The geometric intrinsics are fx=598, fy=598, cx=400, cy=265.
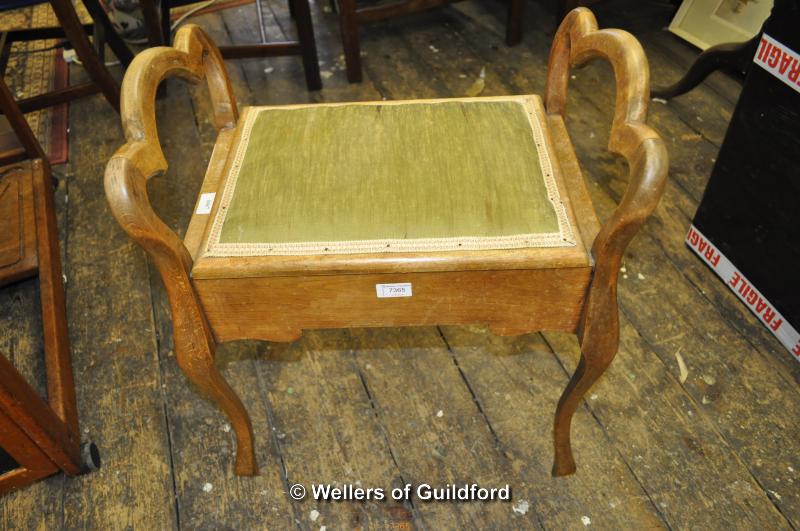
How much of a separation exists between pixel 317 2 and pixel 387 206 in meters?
2.06

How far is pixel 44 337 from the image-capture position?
1.26 meters

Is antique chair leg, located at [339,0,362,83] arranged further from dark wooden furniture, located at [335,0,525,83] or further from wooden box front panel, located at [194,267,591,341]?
wooden box front panel, located at [194,267,591,341]

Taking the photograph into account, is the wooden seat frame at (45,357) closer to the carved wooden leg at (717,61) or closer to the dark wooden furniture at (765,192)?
the dark wooden furniture at (765,192)

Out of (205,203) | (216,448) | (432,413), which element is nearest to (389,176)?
(205,203)

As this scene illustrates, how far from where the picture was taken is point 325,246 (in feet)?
2.68

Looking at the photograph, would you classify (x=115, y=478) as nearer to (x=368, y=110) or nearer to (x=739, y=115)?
(x=368, y=110)

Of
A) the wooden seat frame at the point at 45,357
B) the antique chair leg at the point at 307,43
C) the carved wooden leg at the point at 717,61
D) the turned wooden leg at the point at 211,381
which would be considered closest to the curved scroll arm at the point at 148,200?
the turned wooden leg at the point at 211,381

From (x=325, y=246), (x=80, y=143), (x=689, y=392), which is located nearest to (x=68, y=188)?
(x=80, y=143)

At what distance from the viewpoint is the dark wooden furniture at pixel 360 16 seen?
197 centimetres

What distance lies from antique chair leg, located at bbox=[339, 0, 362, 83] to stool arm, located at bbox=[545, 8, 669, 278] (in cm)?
114

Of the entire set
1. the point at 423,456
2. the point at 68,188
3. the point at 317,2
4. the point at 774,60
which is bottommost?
the point at 423,456

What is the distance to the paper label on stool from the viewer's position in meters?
0.84

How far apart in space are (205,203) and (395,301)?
33cm

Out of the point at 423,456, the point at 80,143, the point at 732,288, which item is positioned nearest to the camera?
the point at 423,456
